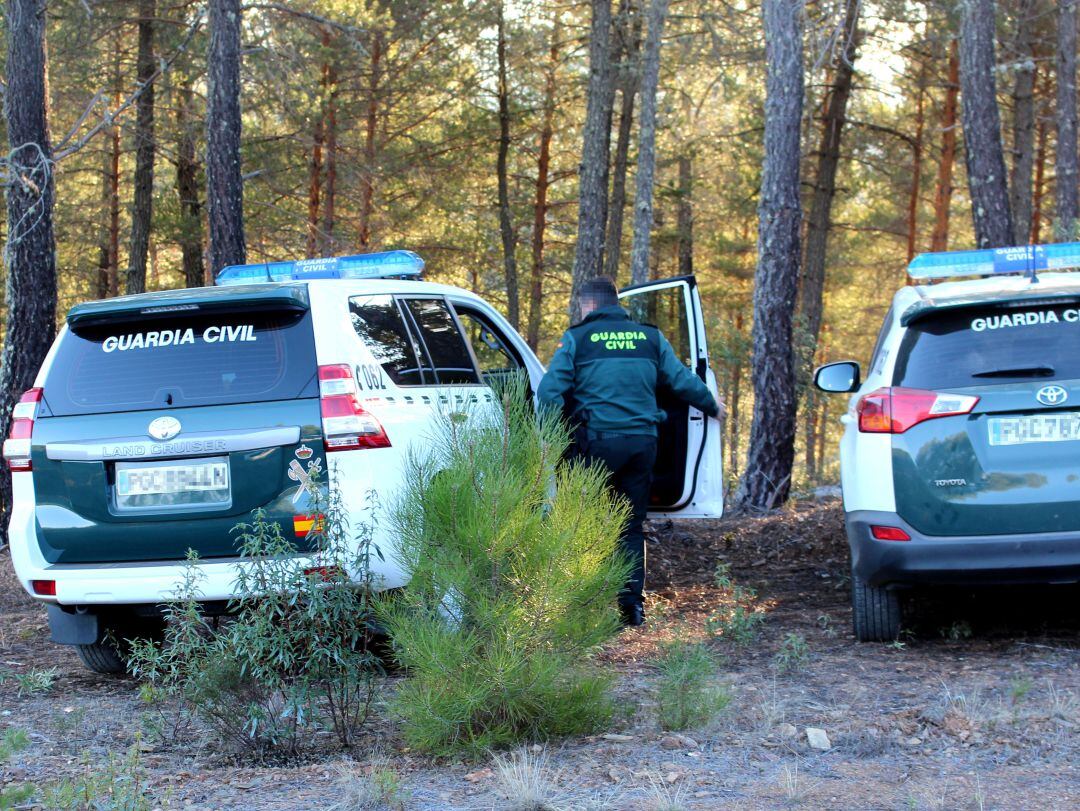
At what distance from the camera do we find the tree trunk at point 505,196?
87.5ft

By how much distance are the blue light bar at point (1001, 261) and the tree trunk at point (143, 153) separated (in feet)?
51.0

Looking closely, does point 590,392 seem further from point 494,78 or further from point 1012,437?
point 494,78

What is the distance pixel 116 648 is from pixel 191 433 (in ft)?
5.61

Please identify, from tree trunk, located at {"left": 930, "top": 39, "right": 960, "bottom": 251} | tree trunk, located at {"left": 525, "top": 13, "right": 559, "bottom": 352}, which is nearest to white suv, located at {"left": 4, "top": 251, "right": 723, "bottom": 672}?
tree trunk, located at {"left": 525, "top": 13, "right": 559, "bottom": 352}

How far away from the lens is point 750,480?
38.2 ft

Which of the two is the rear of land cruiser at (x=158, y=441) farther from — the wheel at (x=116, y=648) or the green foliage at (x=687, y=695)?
the green foliage at (x=687, y=695)

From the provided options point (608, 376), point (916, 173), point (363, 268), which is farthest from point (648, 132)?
point (363, 268)

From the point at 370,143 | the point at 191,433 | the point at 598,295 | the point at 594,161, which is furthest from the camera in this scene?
the point at 370,143

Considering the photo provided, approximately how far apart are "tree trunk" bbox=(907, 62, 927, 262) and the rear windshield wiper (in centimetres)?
2020

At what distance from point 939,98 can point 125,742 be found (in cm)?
2632

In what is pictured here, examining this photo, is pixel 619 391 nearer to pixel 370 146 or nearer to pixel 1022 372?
pixel 1022 372

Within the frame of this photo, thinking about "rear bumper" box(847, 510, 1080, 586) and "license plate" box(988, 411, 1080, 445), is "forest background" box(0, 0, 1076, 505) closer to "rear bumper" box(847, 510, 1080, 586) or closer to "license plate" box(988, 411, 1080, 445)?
"rear bumper" box(847, 510, 1080, 586)

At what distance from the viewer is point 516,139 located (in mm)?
27297

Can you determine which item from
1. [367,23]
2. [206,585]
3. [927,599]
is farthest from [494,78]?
[206,585]
